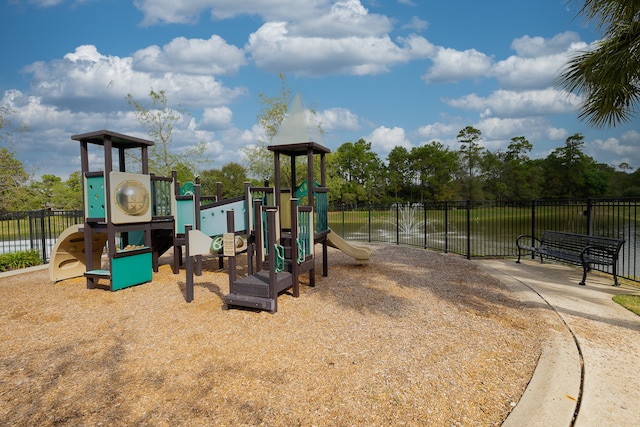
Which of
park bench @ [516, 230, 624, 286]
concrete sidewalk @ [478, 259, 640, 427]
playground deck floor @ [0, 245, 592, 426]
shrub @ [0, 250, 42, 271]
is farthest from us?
shrub @ [0, 250, 42, 271]

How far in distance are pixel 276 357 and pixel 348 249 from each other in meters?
4.61

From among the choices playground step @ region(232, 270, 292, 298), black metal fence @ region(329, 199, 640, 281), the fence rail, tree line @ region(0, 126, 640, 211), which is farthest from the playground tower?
tree line @ region(0, 126, 640, 211)

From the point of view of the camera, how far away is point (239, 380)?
128 inches

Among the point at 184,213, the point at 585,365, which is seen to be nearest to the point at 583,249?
the point at 585,365

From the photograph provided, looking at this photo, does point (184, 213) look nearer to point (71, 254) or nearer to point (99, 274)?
point (99, 274)

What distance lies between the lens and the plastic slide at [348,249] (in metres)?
7.89

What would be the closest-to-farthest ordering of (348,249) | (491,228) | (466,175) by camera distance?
(348,249), (491,228), (466,175)

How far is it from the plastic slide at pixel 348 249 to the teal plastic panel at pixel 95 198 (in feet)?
14.5

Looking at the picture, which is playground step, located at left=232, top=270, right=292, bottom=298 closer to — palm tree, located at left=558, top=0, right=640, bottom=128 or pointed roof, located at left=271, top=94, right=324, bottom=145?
pointed roof, located at left=271, top=94, right=324, bottom=145

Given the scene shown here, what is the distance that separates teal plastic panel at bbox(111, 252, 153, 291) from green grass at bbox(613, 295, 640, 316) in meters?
7.89

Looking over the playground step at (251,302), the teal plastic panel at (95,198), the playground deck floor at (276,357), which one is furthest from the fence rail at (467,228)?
the playground step at (251,302)

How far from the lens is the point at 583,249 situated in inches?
262

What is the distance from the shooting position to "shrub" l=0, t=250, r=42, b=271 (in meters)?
9.36

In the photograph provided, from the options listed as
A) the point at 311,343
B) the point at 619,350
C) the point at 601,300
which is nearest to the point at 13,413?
the point at 311,343
